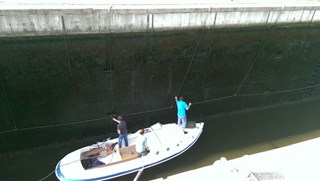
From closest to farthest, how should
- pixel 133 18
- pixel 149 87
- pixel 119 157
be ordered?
pixel 119 157 → pixel 133 18 → pixel 149 87

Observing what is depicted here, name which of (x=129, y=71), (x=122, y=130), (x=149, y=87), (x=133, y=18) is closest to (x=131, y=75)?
(x=129, y=71)

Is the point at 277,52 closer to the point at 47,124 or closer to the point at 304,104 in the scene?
the point at 304,104

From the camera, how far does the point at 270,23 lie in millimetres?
11094

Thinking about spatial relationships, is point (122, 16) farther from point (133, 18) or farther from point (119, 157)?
point (119, 157)

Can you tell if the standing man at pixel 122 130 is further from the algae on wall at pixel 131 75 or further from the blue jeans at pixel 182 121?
the blue jeans at pixel 182 121

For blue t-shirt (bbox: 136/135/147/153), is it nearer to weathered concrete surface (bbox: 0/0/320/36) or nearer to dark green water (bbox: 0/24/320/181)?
dark green water (bbox: 0/24/320/181)

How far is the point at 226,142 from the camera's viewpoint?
11.3 m

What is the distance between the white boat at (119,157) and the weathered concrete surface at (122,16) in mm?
3689

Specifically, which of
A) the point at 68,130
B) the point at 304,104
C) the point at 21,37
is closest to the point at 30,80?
the point at 21,37

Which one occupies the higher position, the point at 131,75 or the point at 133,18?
the point at 133,18

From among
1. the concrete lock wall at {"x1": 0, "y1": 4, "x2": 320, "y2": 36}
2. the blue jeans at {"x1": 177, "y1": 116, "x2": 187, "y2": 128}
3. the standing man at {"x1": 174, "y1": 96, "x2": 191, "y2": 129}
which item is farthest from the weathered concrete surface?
the blue jeans at {"x1": 177, "y1": 116, "x2": 187, "y2": 128}

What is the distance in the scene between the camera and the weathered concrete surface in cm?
795

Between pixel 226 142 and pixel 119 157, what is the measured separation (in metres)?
4.90

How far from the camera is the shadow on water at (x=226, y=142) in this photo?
9.51 meters
